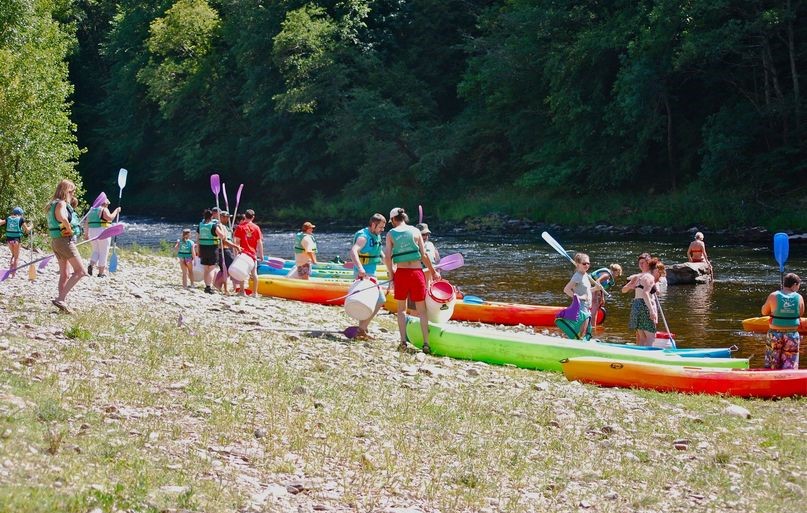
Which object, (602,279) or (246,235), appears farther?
(246,235)

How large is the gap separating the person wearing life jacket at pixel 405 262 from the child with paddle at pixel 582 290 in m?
2.34

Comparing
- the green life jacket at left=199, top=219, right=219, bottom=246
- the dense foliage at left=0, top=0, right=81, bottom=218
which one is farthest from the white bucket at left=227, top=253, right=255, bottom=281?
the dense foliage at left=0, top=0, right=81, bottom=218

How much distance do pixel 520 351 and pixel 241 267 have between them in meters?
5.52

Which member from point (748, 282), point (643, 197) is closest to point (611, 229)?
point (643, 197)

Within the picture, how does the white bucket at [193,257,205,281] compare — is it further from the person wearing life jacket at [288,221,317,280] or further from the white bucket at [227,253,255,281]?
the white bucket at [227,253,255,281]

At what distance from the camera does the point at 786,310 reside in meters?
11.2

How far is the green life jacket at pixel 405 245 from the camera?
11.1 metres

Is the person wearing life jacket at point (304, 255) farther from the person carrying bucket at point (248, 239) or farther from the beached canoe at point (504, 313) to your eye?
the beached canoe at point (504, 313)

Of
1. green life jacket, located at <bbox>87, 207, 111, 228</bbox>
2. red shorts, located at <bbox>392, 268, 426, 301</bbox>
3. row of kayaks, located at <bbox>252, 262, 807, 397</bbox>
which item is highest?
green life jacket, located at <bbox>87, 207, 111, 228</bbox>

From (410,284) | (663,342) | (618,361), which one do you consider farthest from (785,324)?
(410,284)

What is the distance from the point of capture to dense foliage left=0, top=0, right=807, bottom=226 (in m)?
33.7

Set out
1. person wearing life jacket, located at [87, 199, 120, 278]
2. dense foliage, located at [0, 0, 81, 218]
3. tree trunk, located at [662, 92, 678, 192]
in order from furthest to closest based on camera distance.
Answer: tree trunk, located at [662, 92, 678, 192] → dense foliage, located at [0, 0, 81, 218] → person wearing life jacket, located at [87, 199, 120, 278]

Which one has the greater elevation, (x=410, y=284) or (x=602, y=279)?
(x=410, y=284)

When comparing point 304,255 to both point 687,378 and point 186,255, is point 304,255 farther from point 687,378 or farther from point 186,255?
point 687,378
